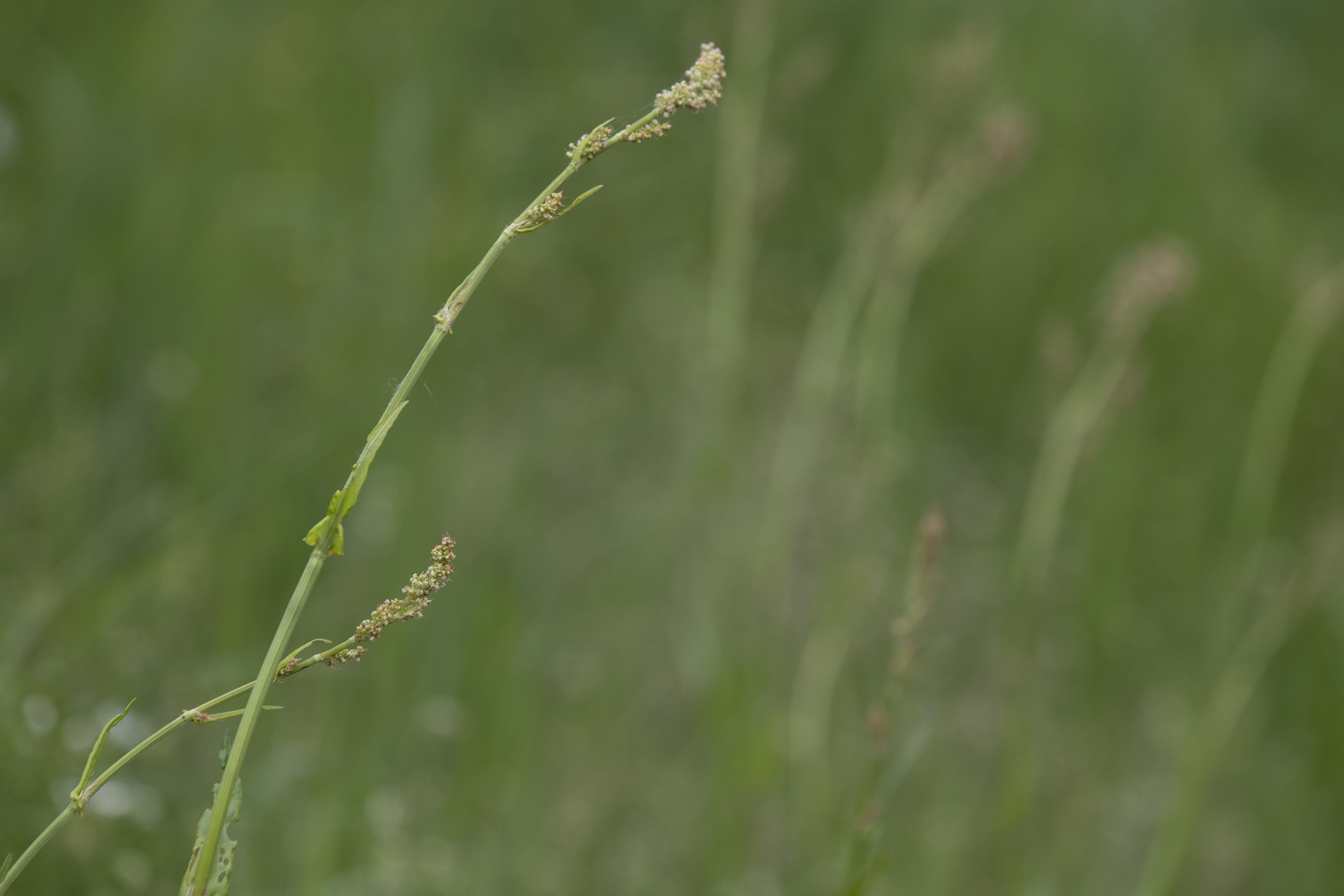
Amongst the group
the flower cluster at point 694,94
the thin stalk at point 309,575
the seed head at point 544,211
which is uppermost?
the flower cluster at point 694,94

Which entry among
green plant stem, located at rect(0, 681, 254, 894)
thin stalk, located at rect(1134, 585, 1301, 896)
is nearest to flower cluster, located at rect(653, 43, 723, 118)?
green plant stem, located at rect(0, 681, 254, 894)

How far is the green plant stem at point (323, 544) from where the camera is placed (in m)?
0.59

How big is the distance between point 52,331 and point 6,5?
3.19ft

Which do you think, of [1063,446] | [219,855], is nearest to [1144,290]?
[1063,446]

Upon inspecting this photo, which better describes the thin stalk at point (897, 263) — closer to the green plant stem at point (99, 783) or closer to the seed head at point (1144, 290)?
the seed head at point (1144, 290)

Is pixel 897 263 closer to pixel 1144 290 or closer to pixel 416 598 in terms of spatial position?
pixel 1144 290

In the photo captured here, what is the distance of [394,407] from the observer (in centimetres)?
61

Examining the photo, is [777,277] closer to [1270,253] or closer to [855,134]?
[855,134]

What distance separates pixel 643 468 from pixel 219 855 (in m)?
2.38

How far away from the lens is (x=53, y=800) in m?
1.36

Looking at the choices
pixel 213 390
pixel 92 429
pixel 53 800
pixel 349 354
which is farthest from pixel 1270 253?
pixel 53 800

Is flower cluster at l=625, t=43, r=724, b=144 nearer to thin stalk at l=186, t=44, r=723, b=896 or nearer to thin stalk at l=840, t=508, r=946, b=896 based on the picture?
thin stalk at l=186, t=44, r=723, b=896

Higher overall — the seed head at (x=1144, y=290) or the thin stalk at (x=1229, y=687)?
the seed head at (x=1144, y=290)

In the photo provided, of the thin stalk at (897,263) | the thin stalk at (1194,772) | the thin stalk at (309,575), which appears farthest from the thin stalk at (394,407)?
the thin stalk at (1194,772)
